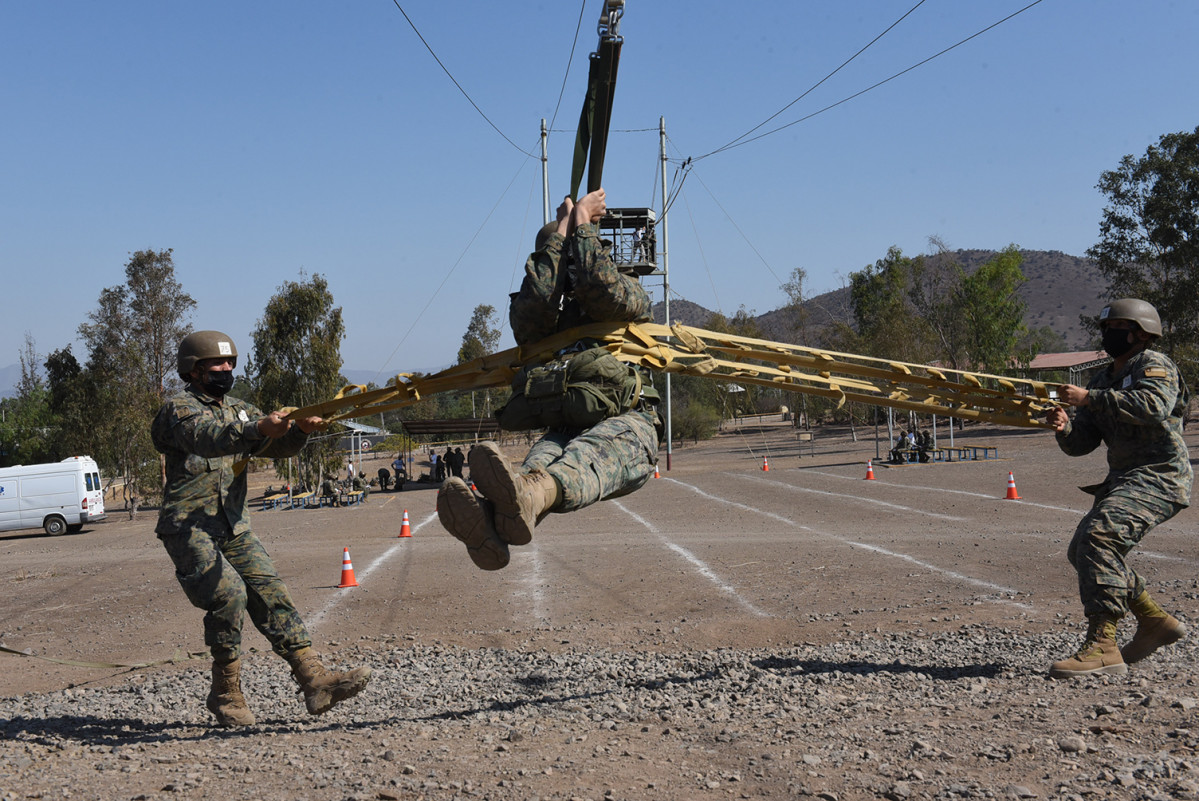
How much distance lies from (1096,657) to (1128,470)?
4.40 ft

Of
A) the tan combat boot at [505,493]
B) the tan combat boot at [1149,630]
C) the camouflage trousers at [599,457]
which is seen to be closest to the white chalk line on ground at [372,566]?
the camouflage trousers at [599,457]

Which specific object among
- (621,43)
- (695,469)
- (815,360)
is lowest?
(695,469)

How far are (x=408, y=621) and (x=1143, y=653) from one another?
6974 mm

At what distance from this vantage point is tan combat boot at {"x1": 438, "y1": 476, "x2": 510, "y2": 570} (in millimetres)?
4617

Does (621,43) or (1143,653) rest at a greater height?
(621,43)

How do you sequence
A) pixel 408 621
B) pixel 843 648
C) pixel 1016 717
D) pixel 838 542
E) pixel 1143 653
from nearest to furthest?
pixel 1016 717, pixel 1143 653, pixel 843 648, pixel 408 621, pixel 838 542

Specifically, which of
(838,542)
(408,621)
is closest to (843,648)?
(408,621)

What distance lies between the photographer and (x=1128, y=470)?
22.0 ft

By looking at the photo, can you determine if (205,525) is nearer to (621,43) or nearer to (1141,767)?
(621,43)

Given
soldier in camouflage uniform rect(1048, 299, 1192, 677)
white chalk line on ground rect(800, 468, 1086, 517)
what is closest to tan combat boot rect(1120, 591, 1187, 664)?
soldier in camouflage uniform rect(1048, 299, 1192, 677)

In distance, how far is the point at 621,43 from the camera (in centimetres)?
628

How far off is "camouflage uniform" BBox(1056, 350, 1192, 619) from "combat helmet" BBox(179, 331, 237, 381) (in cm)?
577

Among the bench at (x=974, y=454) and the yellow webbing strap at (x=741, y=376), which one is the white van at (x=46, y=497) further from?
the bench at (x=974, y=454)

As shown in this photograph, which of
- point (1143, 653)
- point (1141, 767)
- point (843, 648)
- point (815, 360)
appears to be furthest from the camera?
point (843, 648)
